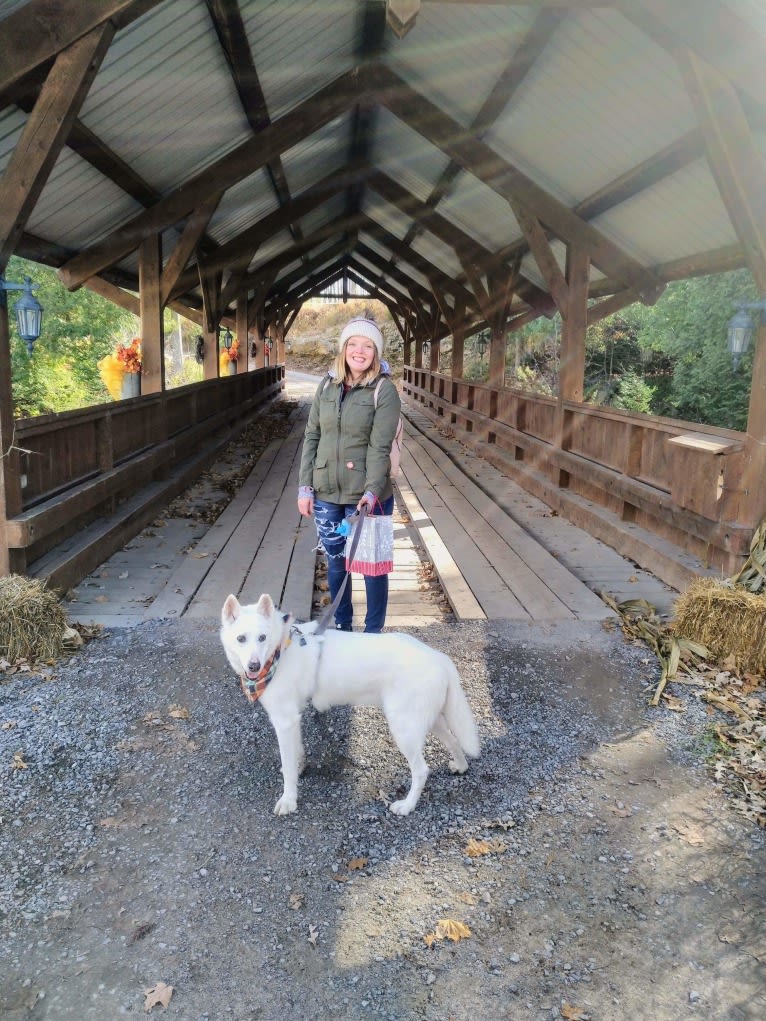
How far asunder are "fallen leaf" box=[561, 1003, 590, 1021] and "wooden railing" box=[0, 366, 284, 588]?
3.96 m

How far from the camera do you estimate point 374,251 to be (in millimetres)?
22750

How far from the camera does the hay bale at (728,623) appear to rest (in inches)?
167

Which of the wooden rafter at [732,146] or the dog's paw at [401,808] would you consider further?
the wooden rafter at [732,146]

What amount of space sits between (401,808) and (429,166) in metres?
10.5

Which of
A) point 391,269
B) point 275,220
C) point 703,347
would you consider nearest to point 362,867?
point 275,220

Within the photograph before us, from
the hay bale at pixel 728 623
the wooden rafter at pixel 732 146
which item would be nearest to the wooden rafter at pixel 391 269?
the wooden rafter at pixel 732 146

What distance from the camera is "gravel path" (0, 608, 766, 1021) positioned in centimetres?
217

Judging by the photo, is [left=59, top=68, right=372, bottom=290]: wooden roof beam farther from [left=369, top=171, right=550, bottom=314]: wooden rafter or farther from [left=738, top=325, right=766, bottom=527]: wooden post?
[left=738, top=325, right=766, bottom=527]: wooden post

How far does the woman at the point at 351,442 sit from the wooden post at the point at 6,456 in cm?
196

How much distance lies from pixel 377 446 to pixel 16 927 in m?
2.46

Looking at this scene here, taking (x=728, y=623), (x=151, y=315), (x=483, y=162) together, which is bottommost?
(x=728, y=623)

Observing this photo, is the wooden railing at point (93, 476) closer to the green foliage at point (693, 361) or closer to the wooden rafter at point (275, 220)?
the wooden rafter at point (275, 220)

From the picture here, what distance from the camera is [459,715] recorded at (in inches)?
118

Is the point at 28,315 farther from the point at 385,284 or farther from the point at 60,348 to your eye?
the point at 60,348
